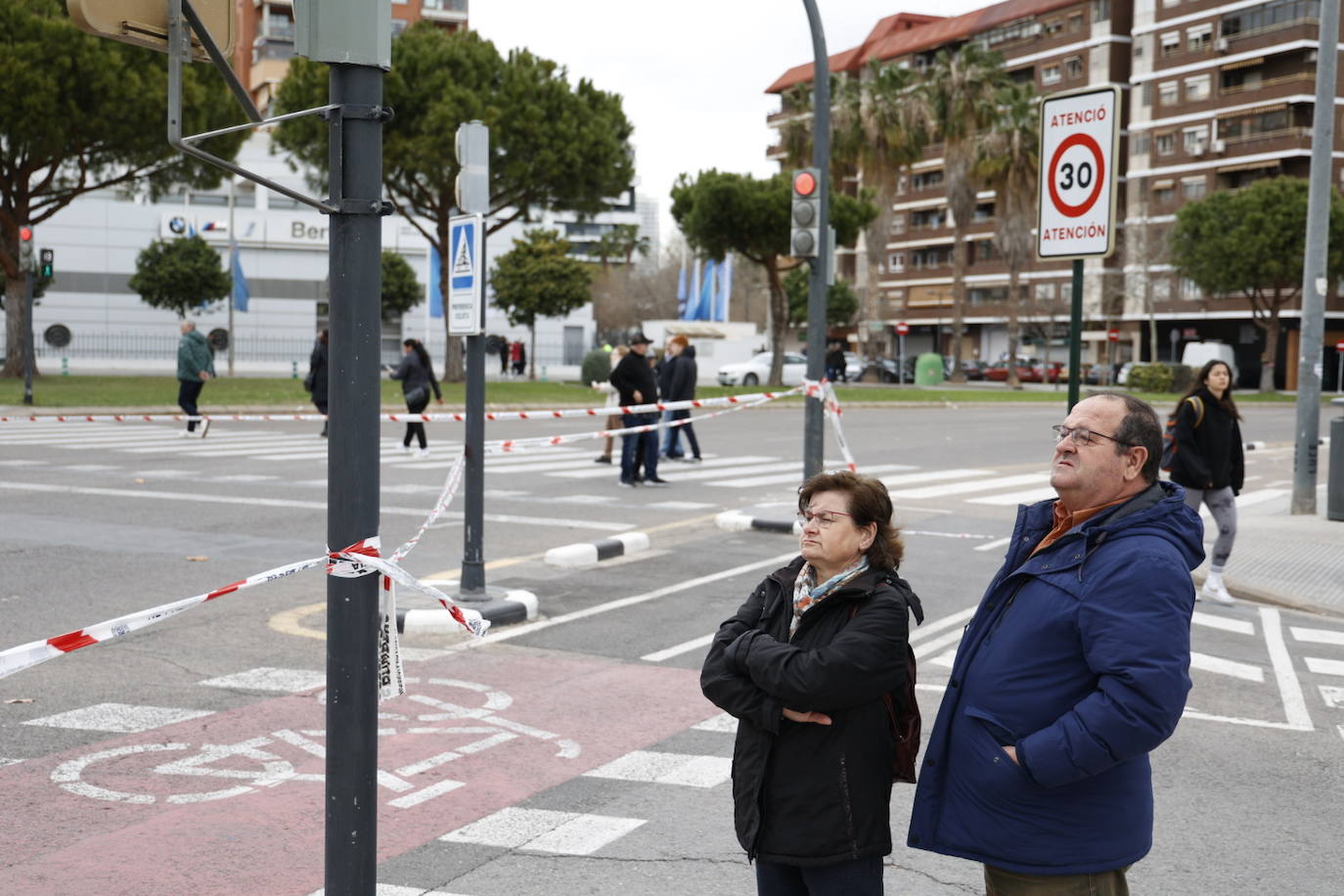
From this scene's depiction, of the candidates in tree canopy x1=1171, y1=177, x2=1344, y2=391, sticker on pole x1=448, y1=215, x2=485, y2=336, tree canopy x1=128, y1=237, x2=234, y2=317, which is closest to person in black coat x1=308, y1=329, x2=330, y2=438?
sticker on pole x1=448, y1=215, x2=485, y2=336

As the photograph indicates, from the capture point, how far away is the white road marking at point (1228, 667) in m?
7.29

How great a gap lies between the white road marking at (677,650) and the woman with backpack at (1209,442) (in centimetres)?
377

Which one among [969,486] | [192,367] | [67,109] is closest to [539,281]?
[67,109]

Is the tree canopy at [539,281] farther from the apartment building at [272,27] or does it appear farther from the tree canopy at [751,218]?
the apartment building at [272,27]

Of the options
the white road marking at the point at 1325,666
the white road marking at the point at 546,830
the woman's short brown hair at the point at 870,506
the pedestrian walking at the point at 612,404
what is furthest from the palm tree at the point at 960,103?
the woman's short brown hair at the point at 870,506

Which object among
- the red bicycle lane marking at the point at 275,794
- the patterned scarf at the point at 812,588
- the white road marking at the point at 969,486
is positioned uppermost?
the patterned scarf at the point at 812,588

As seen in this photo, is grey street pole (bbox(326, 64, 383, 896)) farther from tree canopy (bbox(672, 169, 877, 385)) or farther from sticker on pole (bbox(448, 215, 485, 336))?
tree canopy (bbox(672, 169, 877, 385))

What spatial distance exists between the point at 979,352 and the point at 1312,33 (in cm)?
2775

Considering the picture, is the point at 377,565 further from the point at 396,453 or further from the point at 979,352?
the point at 979,352

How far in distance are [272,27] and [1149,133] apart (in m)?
47.6

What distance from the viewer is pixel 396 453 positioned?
18.8m

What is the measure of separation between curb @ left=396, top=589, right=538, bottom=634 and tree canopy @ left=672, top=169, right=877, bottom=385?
34542 mm

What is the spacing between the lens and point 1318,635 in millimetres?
8555

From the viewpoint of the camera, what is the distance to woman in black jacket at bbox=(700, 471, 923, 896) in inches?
112
